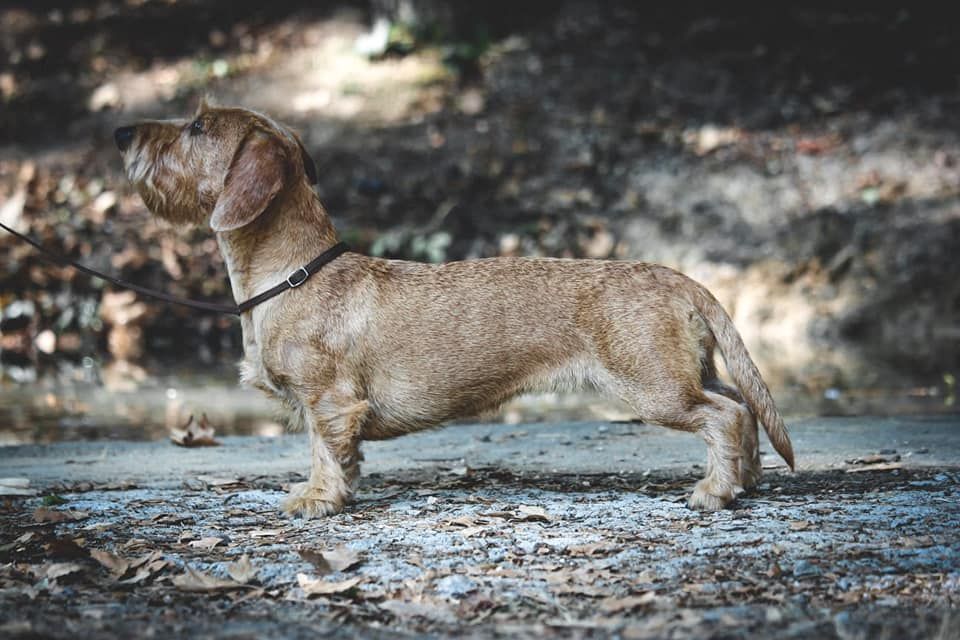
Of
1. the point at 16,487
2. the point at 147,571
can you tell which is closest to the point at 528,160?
the point at 16,487

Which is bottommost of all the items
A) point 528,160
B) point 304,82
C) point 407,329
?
point 407,329

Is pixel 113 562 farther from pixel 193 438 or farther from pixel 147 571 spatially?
pixel 193 438

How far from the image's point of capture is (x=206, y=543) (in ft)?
13.5

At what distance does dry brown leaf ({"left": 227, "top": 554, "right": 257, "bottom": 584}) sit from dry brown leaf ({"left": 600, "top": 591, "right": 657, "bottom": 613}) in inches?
47.4

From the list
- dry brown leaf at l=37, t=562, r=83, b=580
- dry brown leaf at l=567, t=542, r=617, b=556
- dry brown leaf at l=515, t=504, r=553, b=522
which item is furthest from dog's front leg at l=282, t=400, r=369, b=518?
dry brown leaf at l=567, t=542, r=617, b=556

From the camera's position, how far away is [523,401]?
9773 mm

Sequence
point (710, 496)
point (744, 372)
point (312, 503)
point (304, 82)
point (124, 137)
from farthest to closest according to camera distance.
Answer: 1. point (304, 82)
2. point (124, 137)
3. point (744, 372)
4. point (312, 503)
5. point (710, 496)

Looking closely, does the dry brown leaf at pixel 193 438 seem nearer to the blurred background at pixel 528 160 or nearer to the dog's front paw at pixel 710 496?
the blurred background at pixel 528 160

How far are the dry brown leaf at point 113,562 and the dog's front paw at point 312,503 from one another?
987 mm

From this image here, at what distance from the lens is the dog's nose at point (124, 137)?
16.7ft

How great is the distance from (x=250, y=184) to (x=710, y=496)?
2508 mm

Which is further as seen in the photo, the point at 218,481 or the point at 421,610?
the point at 218,481

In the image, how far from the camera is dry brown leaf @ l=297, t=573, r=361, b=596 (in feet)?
11.3

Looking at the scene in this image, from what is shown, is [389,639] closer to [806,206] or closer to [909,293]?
[909,293]
